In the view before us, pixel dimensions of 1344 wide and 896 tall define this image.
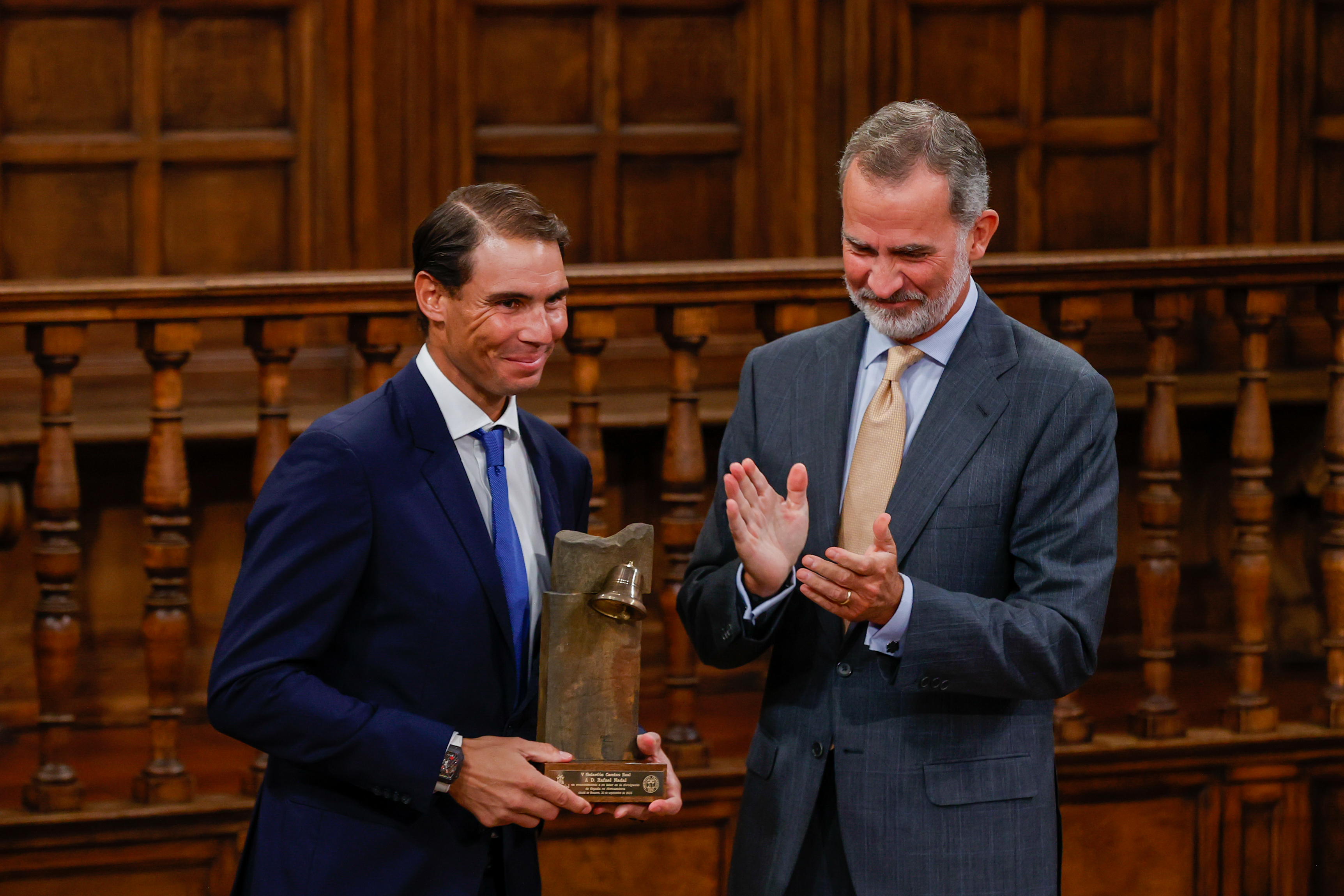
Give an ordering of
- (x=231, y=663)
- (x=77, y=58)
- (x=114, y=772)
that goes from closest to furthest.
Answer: (x=231, y=663) < (x=114, y=772) < (x=77, y=58)

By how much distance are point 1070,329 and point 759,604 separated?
148 centimetres

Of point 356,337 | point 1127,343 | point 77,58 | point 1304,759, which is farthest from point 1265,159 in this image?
point 77,58

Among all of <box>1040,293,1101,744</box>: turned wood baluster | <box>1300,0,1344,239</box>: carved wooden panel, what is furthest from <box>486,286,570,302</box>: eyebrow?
<box>1300,0,1344,239</box>: carved wooden panel

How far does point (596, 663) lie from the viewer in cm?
201

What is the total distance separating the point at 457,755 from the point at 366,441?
1.39ft

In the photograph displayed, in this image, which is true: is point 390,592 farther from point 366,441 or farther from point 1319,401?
point 1319,401

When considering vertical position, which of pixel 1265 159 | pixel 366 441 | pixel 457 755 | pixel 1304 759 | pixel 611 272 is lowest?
pixel 1304 759

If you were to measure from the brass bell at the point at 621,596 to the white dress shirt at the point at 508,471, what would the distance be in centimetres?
16

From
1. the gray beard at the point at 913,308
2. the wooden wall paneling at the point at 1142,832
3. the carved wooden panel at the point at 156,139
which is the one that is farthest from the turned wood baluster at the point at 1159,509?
the carved wooden panel at the point at 156,139

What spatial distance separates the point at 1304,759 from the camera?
138 inches

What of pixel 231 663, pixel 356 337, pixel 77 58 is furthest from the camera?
pixel 77 58

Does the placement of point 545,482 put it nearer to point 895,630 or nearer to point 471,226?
point 471,226

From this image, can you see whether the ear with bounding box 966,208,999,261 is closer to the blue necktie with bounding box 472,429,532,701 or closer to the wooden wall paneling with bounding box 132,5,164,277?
the blue necktie with bounding box 472,429,532,701

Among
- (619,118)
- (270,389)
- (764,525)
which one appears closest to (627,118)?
(619,118)
